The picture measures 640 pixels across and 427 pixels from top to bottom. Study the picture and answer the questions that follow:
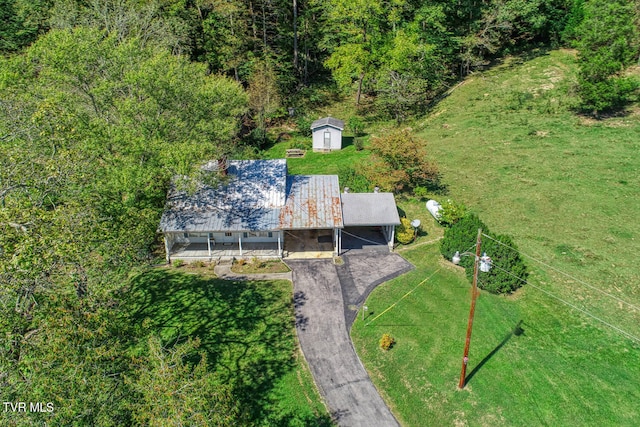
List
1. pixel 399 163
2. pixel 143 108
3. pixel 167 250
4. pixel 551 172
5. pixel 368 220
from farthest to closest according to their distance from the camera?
pixel 551 172 < pixel 399 163 < pixel 368 220 < pixel 167 250 < pixel 143 108

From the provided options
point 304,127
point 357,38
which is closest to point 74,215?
point 304,127

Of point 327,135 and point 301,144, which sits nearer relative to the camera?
point 327,135

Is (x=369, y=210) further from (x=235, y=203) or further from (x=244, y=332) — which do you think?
(x=244, y=332)

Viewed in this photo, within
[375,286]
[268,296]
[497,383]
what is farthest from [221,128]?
[497,383]

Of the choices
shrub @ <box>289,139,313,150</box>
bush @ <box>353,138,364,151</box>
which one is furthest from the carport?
shrub @ <box>289,139,313,150</box>

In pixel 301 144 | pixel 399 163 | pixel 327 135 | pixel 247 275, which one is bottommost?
pixel 247 275

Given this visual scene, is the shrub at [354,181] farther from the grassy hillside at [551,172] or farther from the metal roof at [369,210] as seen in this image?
the grassy hillside at [551,172]
